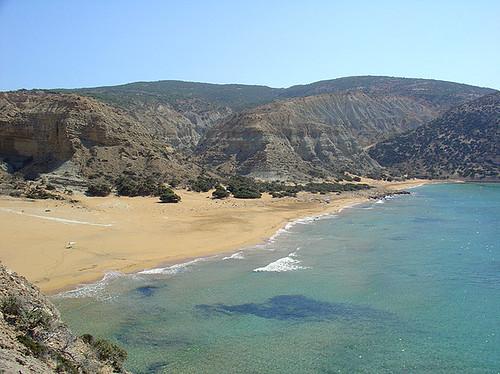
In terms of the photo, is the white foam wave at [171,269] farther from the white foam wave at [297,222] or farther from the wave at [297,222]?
the white foam wave at [297,222]

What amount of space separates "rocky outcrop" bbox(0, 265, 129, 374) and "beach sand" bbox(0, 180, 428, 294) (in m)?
9.72

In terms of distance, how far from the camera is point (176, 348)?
1636 centimetres

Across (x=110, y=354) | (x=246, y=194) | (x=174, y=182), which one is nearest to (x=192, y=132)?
(x=174, y=182)

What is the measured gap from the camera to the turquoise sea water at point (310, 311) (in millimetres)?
15688

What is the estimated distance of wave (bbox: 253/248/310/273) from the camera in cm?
2666

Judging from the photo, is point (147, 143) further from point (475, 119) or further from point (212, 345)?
point (475, 119)

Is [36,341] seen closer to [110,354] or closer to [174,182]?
[110,354]

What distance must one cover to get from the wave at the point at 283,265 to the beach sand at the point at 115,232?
3.76 m

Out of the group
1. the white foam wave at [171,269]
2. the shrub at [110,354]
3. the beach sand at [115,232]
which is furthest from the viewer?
the white foam wave at [171,269]

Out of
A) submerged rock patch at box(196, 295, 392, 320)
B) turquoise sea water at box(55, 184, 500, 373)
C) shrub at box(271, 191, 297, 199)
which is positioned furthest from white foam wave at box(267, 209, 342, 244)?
submerged rock patch at box(196, 295, 392, 320)

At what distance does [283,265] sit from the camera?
1089 inches

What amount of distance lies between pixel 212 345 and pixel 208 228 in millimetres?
21078

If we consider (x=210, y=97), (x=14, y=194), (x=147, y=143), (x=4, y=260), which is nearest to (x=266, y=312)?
(x=4, y=260)

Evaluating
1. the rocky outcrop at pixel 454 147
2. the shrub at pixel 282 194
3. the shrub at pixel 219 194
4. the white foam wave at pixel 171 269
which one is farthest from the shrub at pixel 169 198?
the rocky outcrop at pixel 454 147
